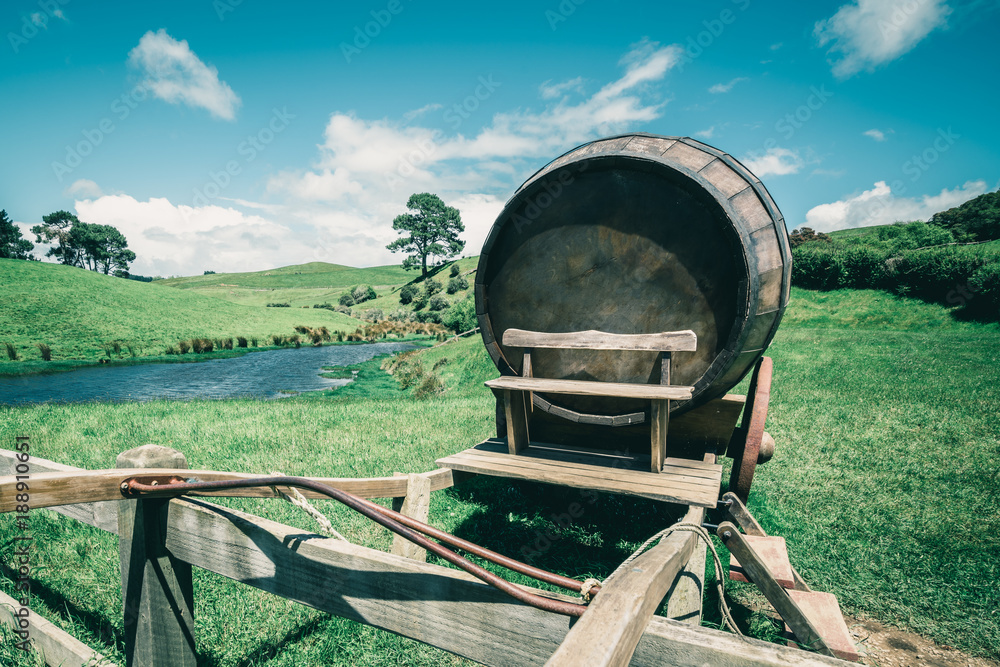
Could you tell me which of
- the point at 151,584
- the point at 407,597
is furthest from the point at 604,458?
the point at 151,584

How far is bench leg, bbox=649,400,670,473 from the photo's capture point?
2924mm

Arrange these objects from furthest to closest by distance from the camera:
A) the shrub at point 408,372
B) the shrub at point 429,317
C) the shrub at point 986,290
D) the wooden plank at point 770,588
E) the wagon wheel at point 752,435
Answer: the shrub at point 429,317 < the shrub at point 408,372 < the shrub at point 986,290 < the wagon wheel at point 752,435 < the wooden plank at point 770,588

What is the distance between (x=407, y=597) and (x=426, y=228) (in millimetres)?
85386

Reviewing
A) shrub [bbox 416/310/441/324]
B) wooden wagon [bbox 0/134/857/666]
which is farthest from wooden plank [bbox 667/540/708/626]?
shrub [bbox 416/310/441/324]

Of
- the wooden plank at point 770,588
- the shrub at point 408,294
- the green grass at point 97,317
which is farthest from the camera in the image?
the shrub at point 408,294

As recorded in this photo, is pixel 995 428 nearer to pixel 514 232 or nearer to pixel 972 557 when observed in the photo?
pixel 972 557

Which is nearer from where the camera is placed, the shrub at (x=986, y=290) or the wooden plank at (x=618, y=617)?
the wooden plank at (x=618, y=617)

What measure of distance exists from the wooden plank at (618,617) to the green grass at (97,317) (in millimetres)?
28065

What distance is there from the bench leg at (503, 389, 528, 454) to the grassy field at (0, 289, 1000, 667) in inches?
43.4

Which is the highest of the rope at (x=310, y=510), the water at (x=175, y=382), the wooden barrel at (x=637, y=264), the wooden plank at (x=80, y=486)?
the wooden barrel at (x=637, y=264)

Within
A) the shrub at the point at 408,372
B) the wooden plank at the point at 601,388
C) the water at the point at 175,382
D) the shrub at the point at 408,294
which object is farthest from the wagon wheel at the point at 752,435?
the shrub at the point at 408,294

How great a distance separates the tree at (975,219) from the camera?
32.3 m

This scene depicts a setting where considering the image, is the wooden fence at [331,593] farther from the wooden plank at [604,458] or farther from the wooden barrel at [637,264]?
the wooden barrel at [637,264]

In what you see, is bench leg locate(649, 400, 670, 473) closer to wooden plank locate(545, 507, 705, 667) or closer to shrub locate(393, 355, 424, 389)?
wooden plank locate(545, 507, 705, 667)
